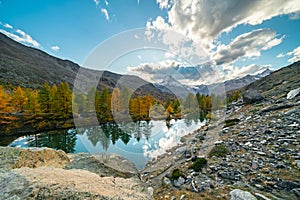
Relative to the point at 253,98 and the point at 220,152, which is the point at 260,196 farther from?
the point at 253,98

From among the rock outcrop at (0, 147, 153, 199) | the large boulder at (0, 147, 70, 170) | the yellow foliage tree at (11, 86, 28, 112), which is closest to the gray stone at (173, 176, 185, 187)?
the rock outcrop at (0, 147, 153, 199)

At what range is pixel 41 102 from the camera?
37.4 meters

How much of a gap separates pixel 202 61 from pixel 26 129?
3640cm

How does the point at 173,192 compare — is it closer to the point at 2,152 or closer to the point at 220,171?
the point at 220,171

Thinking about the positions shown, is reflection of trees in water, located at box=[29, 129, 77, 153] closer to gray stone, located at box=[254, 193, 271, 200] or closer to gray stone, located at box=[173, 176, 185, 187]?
gray stone, located at box=[173, 176, 185, 187]

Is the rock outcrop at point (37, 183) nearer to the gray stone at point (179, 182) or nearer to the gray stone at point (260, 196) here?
the gray stone at point (260, 196)

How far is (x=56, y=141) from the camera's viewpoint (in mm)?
26469

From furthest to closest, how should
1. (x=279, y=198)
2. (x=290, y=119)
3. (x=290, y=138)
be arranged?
1. (x=290, y=119)
2. (x=290, y=138)
3. (x=279, y=198)

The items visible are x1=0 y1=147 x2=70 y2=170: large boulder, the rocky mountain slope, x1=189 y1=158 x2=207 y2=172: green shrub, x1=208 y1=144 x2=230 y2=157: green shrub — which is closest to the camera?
x1=0 y1=147 x2=70 y2=170: large boulder

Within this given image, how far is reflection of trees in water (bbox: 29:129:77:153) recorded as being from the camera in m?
23.9

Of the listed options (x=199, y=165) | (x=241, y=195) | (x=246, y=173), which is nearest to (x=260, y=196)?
(x=241, y=195)

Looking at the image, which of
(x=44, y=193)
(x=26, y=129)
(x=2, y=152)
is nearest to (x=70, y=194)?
(x=44, y=193)

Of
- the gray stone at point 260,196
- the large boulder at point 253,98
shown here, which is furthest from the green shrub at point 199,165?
the large boulder at point 253,98

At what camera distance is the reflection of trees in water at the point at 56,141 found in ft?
78.3
